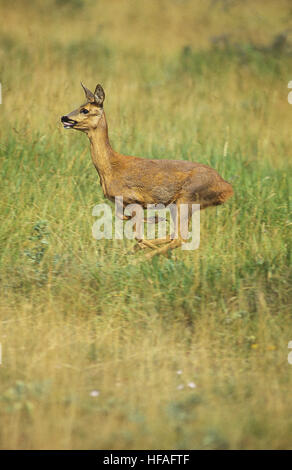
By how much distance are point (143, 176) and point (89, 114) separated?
67 centimetres

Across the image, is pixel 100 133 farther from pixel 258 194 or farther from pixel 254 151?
pixel 254 151

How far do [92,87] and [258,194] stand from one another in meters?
3.53

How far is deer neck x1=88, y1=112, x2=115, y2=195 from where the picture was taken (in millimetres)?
5852

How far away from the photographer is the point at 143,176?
228 inches

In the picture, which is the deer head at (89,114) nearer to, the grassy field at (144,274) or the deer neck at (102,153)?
the deer neck at (102,153)

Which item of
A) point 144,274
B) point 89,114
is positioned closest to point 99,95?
point 89,114

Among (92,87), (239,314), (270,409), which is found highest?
(92,87)

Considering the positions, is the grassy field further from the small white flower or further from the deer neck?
the deer neck

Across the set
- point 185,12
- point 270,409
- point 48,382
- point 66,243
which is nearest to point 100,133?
point 66,243

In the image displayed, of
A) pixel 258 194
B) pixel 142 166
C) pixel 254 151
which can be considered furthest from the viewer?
pixel 254 151

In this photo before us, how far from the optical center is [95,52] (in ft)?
36.8

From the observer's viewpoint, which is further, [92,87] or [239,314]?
[92,87]

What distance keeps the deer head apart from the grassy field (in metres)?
0.94
